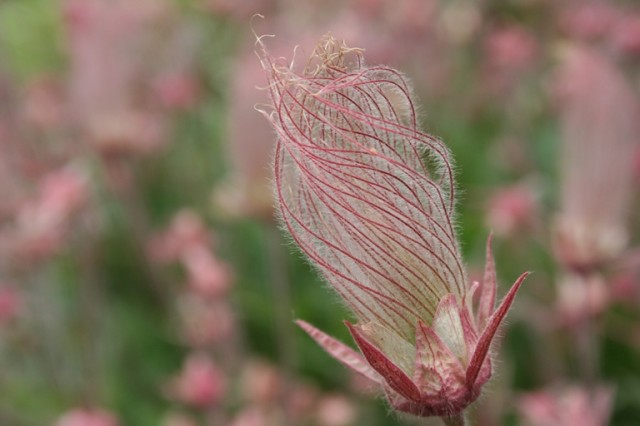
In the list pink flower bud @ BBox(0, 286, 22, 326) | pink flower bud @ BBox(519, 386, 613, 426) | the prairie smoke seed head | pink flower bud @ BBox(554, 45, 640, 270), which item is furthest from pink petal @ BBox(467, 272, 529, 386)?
pink flower bud @ BBox(0, 286, 22, 326)

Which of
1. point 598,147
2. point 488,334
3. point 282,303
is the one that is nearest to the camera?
point 488,334

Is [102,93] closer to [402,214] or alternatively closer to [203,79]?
[203,79]

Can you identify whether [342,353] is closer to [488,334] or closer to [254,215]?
[488,334]

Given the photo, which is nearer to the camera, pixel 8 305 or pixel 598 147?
pixel 598 147

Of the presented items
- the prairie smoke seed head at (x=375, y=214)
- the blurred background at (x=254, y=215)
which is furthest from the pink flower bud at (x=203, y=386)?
the prairie smoke seed head at (x=375, y=214)

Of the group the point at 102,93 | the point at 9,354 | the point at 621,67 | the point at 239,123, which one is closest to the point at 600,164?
the point at 621,67

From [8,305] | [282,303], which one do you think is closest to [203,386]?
[282,303]

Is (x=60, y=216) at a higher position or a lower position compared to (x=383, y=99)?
lower
